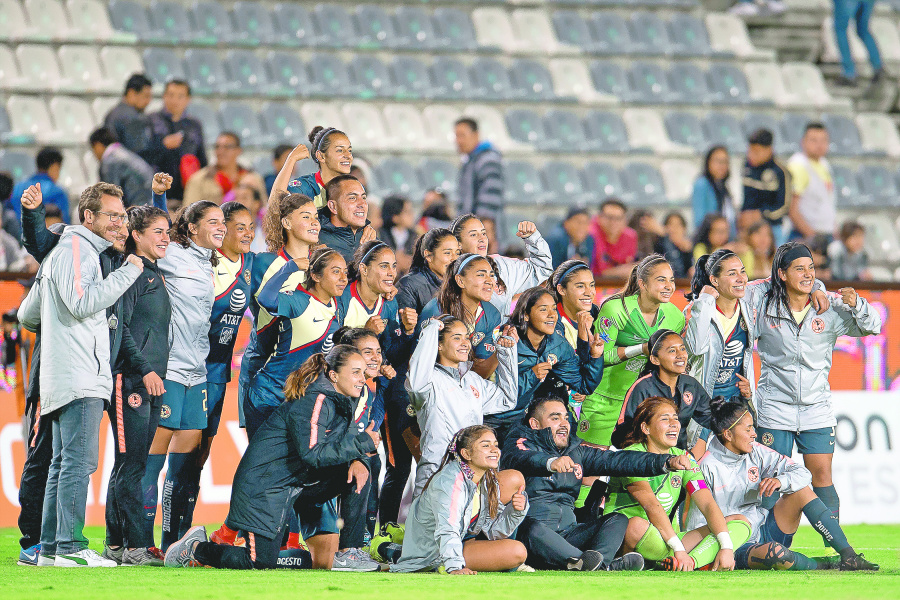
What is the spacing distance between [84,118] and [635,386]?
25.9 feet

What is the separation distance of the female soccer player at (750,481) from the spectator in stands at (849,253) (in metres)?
5.79

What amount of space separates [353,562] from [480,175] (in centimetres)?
550

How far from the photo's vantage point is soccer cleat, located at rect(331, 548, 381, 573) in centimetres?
654

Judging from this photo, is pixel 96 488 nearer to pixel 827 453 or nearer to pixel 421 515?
pixel 421 515

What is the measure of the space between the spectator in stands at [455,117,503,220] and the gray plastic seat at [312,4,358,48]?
147 inches

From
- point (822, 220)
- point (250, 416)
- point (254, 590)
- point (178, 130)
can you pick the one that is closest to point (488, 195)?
point (178, 130)

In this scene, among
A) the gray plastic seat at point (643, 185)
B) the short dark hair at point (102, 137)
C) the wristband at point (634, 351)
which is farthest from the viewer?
the gray plastic seat at point (643, 185)

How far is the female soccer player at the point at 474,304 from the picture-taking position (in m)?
7.09

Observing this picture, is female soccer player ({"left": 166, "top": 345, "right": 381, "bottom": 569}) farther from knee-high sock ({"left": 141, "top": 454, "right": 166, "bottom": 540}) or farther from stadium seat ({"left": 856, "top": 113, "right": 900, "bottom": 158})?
stadium seat ({"left": 856, "top": 113, "right": 900, "bottom": 158})

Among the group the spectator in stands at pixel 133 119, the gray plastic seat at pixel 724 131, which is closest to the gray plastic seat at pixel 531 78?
the gray plastic seat at pixel 724 131

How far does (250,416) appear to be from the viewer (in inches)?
271

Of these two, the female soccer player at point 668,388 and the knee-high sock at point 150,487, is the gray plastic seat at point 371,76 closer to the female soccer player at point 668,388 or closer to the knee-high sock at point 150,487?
the female soccer player at point 668,388

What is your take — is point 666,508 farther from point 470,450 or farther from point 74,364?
point 74,364

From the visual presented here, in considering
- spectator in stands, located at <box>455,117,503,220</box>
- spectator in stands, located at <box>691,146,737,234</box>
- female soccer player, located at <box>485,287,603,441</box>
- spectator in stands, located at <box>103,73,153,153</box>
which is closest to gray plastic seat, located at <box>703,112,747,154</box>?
spectator in stands, located at <box>691,146,737,234</box>
